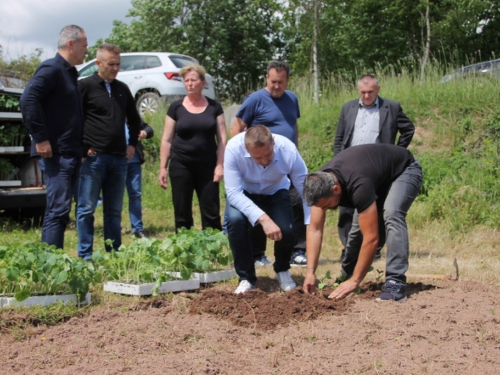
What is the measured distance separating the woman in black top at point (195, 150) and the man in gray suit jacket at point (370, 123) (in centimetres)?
129

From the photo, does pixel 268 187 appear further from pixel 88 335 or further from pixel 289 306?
pixel 88 335

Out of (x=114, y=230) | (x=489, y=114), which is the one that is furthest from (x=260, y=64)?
(x=114, y=230)

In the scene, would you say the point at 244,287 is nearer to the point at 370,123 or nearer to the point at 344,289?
the point at 344,289

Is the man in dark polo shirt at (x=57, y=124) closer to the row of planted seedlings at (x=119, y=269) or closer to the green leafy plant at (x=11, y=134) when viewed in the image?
the row of planted seedlings at (x=119, y=269)

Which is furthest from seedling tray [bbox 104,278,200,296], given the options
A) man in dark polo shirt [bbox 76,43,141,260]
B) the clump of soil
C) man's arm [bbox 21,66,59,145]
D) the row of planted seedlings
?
man's arm [bbox 21,66,59,145]

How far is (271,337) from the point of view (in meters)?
4.29

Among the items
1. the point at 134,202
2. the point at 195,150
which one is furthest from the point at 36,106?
the point at 134,202

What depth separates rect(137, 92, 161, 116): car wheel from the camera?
586 inches

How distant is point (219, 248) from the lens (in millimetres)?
5867

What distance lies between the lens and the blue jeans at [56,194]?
18.3 feet

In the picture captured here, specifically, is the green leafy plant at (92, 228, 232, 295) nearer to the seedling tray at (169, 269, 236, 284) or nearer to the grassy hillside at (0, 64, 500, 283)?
the seedling tray at (169, 269, 236, 284)

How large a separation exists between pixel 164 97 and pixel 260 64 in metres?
15.6

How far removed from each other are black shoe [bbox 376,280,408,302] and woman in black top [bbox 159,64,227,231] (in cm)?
216

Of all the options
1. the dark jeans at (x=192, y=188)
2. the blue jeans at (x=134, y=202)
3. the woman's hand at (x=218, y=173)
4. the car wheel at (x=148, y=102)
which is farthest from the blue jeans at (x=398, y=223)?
the car wheel at (x=148, y=102)
